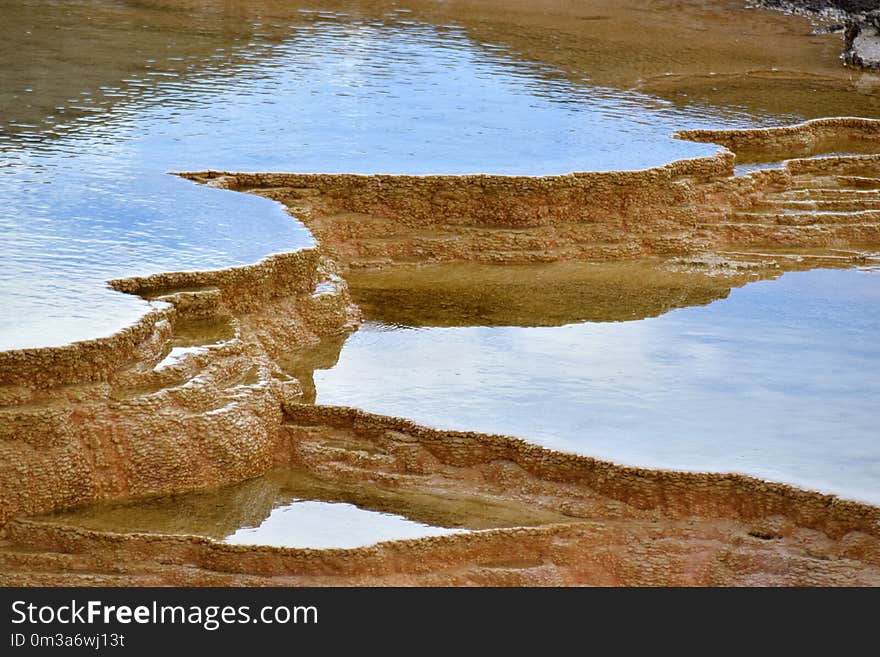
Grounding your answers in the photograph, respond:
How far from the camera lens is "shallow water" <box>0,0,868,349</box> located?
22.3ft

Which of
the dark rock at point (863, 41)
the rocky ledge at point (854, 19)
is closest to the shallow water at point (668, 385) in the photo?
the dark rock at point (863, 41)

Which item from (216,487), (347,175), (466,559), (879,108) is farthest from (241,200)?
(879,108)

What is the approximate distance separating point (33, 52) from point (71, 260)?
617 cm

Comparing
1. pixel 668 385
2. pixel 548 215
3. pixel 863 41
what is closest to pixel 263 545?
pixel 668 385

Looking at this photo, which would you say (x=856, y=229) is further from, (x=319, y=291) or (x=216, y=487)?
(x=216, y=487)

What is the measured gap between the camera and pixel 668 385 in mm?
6648

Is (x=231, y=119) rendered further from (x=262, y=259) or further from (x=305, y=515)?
(x=305, y=515)

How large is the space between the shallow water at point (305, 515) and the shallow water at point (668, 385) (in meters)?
0.42

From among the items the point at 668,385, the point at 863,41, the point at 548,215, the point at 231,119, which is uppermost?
the point at 863,41

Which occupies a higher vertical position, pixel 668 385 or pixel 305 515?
pixel 668 385

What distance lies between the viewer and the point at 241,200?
791 centimetres

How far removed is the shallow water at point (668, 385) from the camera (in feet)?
19.4

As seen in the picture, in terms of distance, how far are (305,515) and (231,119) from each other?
4937 mm

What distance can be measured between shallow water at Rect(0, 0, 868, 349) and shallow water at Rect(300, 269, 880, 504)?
3.24 ft
